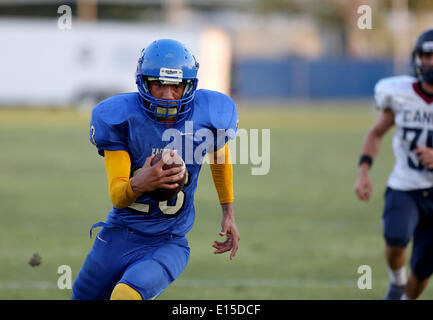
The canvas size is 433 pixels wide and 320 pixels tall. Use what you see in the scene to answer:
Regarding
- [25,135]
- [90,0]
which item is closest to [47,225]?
[25,135]

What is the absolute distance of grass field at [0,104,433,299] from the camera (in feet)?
21.6

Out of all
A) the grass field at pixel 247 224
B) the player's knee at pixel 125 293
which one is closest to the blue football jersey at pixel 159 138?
the player's knee at pixel 125 293

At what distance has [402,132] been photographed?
5.84 meters

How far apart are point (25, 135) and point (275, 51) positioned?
104 feet

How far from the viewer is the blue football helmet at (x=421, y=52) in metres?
5.65

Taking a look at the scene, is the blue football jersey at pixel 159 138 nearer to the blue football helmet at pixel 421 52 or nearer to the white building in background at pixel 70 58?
the blue football helmet at pixel 421 52

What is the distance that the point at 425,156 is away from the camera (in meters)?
5.41

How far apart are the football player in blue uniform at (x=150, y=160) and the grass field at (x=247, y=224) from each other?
6.32 feet

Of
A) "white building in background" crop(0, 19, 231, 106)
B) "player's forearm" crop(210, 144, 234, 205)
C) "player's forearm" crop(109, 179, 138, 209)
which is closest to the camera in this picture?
"player's forearm" crop(109, 179, 138, 209)

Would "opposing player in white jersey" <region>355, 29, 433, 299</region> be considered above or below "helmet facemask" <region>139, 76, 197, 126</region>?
below

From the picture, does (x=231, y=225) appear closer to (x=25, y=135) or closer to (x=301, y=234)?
(x=301, y=234)

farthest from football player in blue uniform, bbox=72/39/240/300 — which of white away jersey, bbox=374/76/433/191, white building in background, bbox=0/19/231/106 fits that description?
white building in background, bbox=0/19/231/106

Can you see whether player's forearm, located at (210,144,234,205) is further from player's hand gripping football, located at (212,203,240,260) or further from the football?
the football

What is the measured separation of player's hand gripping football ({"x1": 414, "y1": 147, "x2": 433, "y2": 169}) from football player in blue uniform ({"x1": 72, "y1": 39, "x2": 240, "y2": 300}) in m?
1.68
